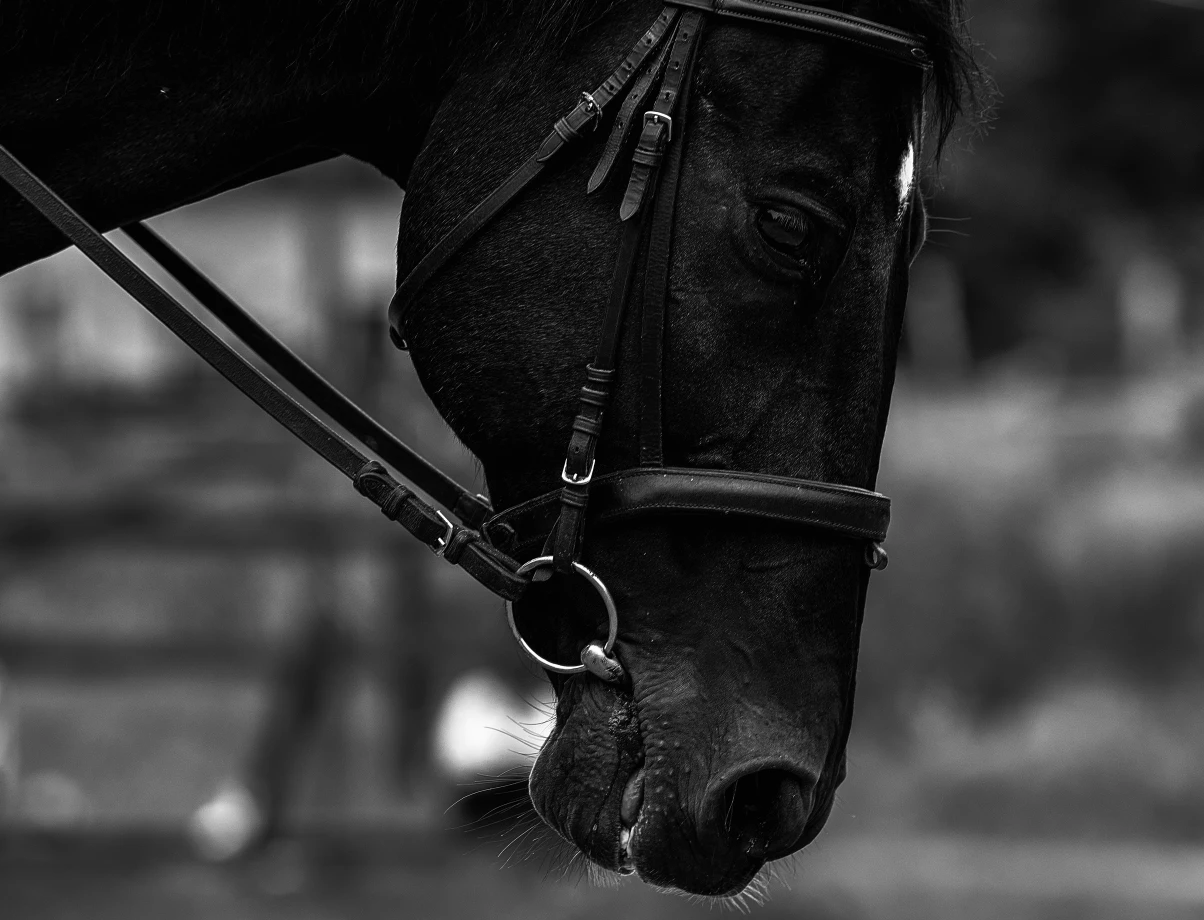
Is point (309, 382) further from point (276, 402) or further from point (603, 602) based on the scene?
point (603, 602)

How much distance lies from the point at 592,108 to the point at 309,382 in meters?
0.86

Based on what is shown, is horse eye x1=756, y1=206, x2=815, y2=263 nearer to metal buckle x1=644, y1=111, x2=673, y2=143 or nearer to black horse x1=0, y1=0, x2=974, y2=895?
black horse x1=0, y1=0, x2=974, y2=895

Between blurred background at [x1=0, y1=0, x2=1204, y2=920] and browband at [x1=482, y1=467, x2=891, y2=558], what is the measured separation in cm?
392

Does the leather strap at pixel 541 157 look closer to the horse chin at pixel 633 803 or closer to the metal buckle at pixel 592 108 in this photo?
the metal buckle at pixel 592 108

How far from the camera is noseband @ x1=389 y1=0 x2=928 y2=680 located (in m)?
2.04

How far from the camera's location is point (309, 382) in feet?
8.61

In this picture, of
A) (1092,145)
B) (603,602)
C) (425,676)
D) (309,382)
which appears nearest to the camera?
(603,602)

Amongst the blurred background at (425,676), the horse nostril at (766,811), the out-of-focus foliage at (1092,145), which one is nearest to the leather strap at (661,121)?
the horse nostril at (766,811)

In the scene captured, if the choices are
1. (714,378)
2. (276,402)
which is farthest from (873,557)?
(276,402)

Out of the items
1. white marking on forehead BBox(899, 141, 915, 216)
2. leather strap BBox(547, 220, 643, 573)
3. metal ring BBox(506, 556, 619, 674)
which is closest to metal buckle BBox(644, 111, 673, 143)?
Result: leather strap BBox(547, 220, 643, 573)

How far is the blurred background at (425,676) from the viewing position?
7.06 m

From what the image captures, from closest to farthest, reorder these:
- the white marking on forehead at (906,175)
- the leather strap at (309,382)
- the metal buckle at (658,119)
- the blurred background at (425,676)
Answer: the metal buckle at (658,119) → the white marking on forehead at (906,175) → the leather strap at (309,382) → the blurred background at (425,676)

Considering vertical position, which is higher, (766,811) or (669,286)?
(669,286)

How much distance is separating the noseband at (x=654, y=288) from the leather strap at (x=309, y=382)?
464 mm
